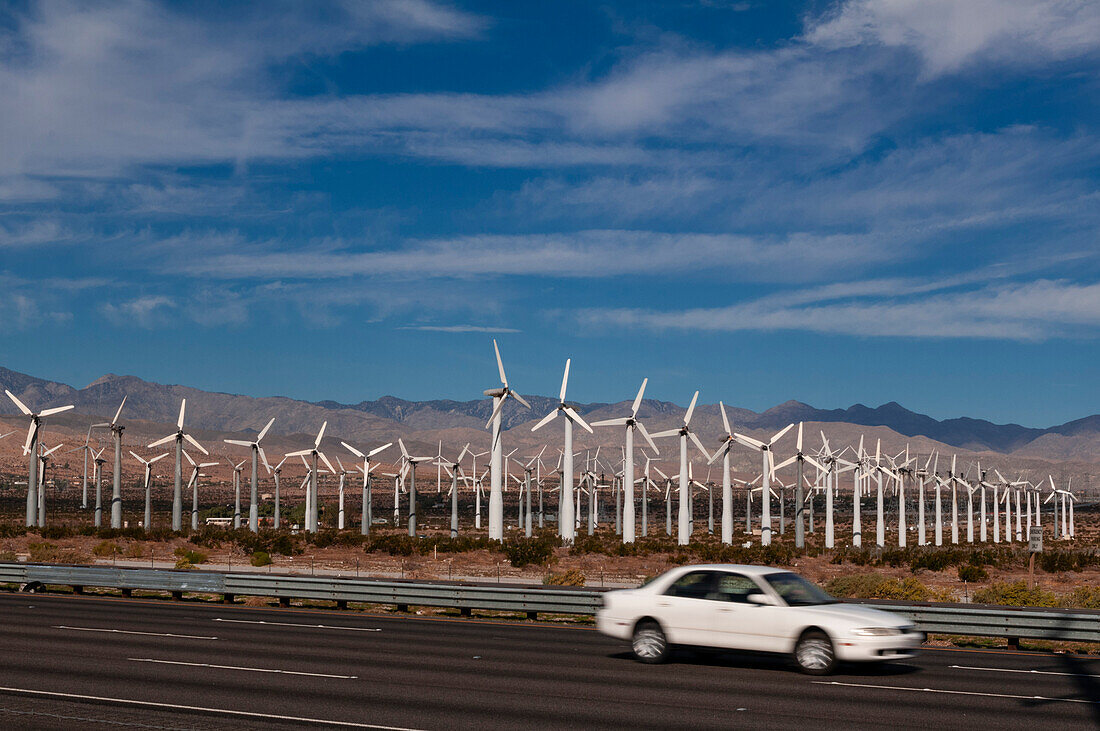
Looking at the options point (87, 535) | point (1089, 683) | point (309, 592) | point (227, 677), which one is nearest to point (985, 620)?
point (1089, 683)

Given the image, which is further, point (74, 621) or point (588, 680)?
point (74, 621)

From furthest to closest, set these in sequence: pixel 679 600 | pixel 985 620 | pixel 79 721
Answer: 1. pixel 985 620
2. pixel 679 600
3. pixel 79 721

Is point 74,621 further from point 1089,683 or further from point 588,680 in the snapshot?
point 1089,683

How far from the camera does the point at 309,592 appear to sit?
30.6 metres

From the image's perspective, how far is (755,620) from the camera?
17656 millimetres

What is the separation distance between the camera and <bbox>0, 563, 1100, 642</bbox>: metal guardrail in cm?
2264

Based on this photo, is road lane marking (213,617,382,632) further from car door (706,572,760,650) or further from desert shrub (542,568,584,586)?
desert shrub (542,568,584,586)

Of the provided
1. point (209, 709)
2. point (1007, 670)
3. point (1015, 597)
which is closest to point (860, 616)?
point (1007, 670)

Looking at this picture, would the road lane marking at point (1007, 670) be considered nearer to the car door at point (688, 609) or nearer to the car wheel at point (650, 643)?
the car door at point (688, 609)

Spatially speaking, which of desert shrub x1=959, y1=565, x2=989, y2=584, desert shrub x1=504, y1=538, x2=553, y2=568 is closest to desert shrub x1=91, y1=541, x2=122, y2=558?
desert shrub x1=504, y1=538, x2=553, y2=568

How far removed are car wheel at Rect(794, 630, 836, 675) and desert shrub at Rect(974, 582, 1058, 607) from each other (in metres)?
20.3

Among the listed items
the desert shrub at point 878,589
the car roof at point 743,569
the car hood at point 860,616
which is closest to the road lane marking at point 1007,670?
the car hood at point 860,616

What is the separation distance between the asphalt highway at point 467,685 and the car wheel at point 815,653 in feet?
0.79

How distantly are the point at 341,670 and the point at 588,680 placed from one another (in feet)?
13.1
